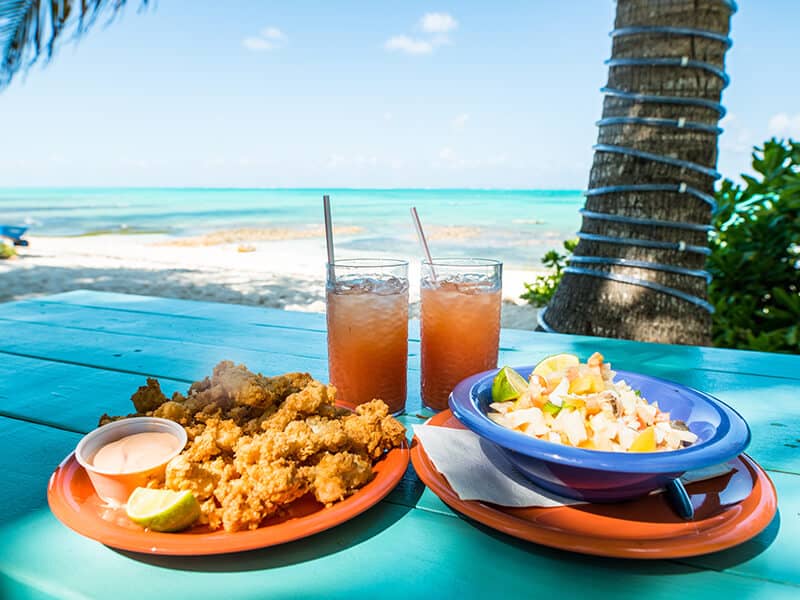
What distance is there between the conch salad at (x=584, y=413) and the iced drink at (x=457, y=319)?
215 millimetres

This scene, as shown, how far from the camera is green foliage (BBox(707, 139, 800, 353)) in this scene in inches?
124

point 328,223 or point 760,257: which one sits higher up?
point 328,223

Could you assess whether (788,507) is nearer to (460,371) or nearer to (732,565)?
(732,565)

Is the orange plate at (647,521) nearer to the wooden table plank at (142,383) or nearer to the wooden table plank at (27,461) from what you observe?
the wooden table plank at (142,383)

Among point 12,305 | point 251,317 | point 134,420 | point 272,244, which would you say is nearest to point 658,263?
point 251,317

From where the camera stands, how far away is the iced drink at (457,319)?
1164 mm

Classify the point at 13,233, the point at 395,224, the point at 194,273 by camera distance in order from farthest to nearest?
the point at 395,224, the point at 13,233, the point at 194,273

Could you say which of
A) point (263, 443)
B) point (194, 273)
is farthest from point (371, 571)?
point (194, 273)

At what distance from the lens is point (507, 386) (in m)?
0.94

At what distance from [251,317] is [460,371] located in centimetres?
115

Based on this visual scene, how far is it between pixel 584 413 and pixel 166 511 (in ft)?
1.80

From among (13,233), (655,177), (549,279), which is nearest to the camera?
(655,177)

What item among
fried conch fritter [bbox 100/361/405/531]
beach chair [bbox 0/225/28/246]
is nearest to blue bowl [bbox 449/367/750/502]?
fried conch fritter [bbox 100/361/405/531]

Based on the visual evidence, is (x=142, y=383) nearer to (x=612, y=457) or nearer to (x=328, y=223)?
(x=328, y=223)
